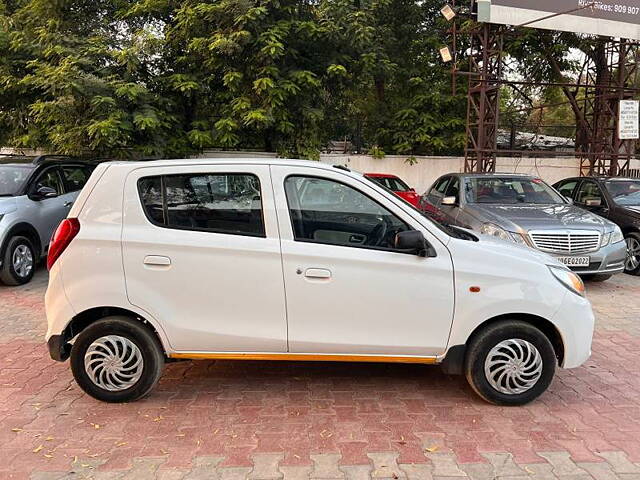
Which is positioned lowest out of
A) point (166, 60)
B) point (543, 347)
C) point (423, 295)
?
point (543, 347)

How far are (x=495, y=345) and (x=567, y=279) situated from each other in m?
0.71

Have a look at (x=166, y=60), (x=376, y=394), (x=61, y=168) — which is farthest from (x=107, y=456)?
(x=166, y=60)

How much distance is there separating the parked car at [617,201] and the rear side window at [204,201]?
707cm

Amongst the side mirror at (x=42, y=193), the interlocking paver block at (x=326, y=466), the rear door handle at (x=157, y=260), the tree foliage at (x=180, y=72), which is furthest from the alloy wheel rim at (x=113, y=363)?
the tree foliage at (x=180, y=72)

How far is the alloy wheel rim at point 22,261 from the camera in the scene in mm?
6949

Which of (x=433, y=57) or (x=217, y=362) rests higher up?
(x=433, y=57)

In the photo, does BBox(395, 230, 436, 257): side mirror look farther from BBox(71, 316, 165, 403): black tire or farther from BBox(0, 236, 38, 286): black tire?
BBox(0, 236, 38, 286): black tire

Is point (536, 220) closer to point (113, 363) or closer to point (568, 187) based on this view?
point (568, 187)

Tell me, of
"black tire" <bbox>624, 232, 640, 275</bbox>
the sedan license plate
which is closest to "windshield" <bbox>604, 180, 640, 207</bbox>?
"black tire" <bbox>624, 232, 640, 275</bbox>

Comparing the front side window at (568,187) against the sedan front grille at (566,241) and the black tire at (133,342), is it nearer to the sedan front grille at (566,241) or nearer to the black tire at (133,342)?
the sedan front grille at (566,241)

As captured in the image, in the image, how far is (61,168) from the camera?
323 inches

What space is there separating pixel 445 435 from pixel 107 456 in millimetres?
2093

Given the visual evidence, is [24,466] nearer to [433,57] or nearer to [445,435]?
[445,435]

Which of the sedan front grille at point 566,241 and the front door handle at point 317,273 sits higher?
the front door handle at point 317,273
